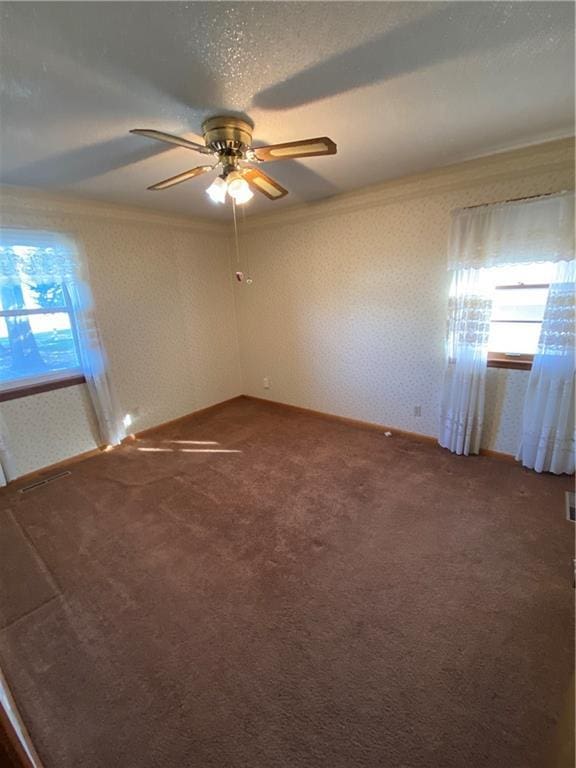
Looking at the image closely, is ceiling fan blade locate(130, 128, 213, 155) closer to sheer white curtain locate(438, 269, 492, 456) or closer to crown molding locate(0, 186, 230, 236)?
crown molding locate(0, 186, 230, 236)

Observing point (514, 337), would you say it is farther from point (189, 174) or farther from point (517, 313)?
point (189, 174)

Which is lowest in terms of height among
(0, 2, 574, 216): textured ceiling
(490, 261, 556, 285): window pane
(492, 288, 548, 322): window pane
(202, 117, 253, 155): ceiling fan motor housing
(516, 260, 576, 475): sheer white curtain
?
(516, 260, 576, 475): sheer white curtain

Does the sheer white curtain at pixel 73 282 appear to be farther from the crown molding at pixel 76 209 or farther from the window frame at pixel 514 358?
the window frame at pixel 514 358

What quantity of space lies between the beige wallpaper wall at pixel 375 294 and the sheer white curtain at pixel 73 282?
1867 millimetres

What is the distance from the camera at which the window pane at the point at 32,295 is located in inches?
106

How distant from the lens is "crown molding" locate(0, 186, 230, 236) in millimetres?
2582

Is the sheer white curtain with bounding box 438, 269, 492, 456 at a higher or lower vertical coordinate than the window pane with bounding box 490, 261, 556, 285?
lower

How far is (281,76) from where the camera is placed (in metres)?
1.38

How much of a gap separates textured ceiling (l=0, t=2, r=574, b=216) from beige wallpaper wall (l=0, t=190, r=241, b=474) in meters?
0.92

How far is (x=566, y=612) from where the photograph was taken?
59.9 inches

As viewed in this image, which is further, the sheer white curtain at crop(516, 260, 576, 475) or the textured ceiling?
the sheer white curtain at crop(516, 260, 576, 475)

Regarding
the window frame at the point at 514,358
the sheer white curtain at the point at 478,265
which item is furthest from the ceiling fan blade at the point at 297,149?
the window frame at the point at 514,358

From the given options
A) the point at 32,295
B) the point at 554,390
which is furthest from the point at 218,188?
the point at 554,390

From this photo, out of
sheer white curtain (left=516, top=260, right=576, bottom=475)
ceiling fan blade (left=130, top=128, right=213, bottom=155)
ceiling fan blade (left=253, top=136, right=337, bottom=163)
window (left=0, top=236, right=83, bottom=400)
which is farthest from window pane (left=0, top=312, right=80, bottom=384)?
sheer white curtain (left=516, top=260, right=576, bottom=475)
